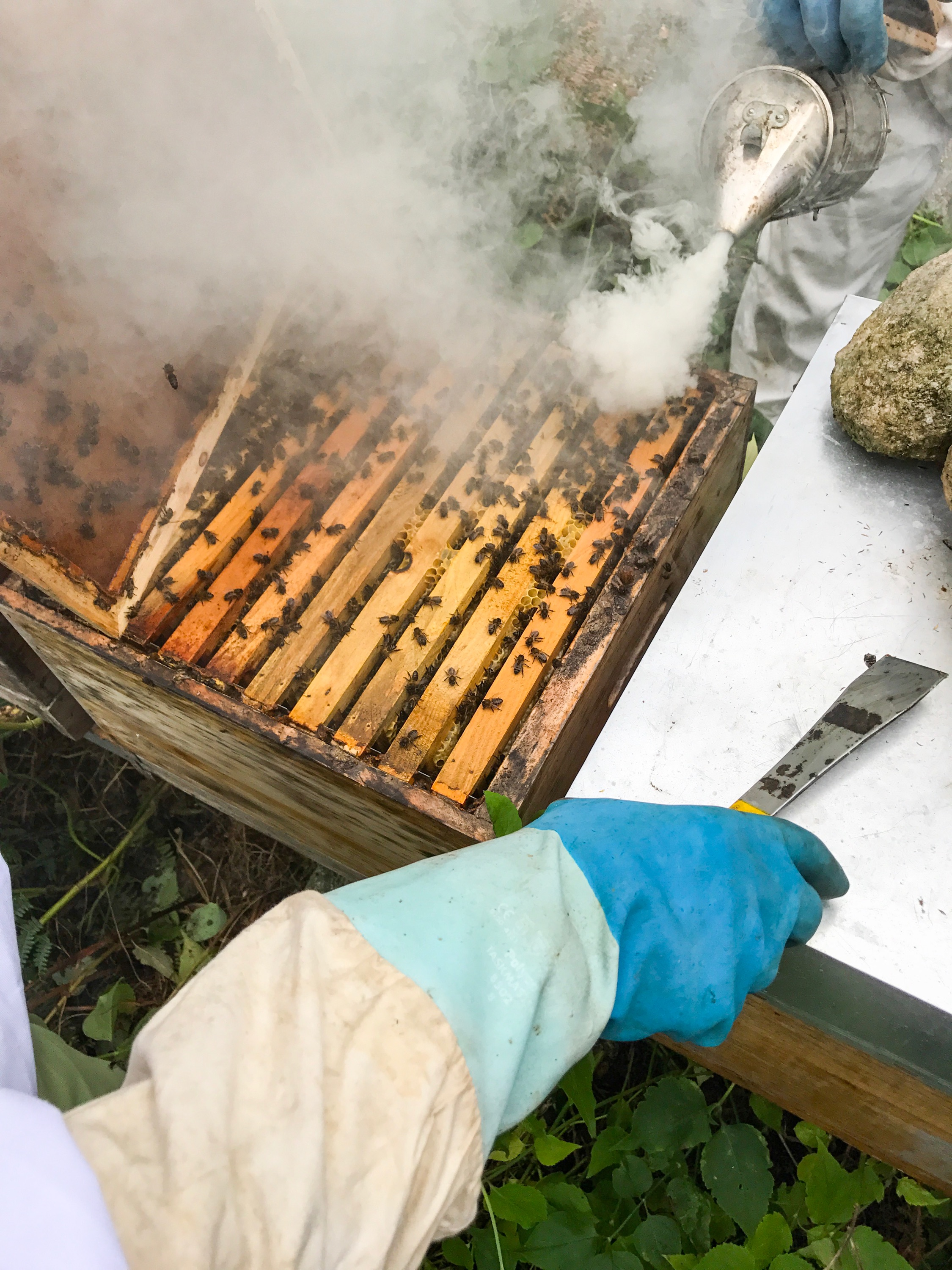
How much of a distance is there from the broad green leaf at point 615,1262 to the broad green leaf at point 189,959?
5.63 feet

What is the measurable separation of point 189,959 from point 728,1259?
2080mm

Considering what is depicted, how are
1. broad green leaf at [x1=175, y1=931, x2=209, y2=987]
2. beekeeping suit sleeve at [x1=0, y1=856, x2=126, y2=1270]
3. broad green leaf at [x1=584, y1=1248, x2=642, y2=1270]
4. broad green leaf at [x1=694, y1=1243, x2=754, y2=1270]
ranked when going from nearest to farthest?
1. beekeeping suit sleeve at [x1=0, y1=856, x2=126, y2=1270]
2. broad green leaf at [x1=694, y1=1243, x2=754, y2=1270]
3. broad green leaf at [x1=584, y1=1248, x2=642, y2=1270]
4. broad green leaf at [x1=175, y1=931, x2=209, y2=987]

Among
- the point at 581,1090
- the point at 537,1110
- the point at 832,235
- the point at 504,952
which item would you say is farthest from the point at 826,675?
the point at 832,235

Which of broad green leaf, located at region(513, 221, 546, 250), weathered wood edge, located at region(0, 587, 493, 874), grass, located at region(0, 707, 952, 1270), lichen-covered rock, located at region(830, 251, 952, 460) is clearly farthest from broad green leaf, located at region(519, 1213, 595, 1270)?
broad green leaf, located at region(513, 221, 546, 250)

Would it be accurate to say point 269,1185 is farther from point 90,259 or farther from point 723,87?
point 723,87

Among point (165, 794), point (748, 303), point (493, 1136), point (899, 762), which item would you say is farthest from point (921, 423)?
point (165, 794)

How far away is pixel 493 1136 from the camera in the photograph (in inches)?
44.8

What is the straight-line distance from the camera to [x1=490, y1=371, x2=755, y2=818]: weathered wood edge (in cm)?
202

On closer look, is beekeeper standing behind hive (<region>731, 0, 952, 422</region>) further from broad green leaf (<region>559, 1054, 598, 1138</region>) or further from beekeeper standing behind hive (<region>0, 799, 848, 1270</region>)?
broad green leaf (<region>559, 1054, 598, 1138</region>)

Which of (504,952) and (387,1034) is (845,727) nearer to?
(504,952)

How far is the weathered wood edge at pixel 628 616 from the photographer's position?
202 cm

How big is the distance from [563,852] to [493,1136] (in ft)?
1.47

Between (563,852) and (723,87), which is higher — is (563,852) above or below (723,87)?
below

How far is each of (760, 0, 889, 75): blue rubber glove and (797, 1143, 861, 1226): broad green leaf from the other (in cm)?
298
